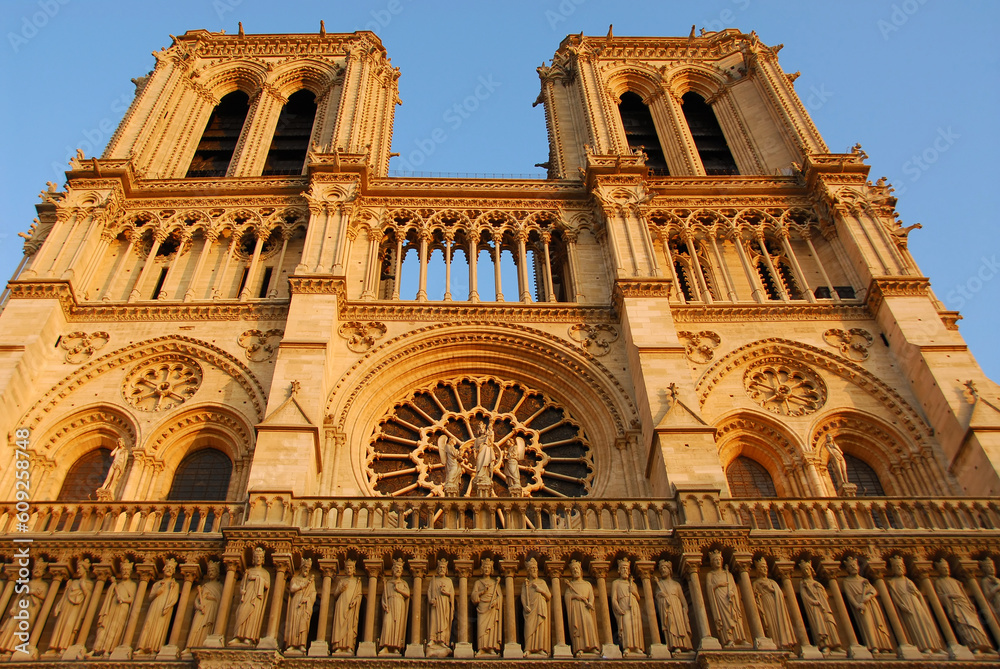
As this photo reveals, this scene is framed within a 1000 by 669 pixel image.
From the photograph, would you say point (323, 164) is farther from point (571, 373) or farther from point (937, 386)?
point (937, 386)

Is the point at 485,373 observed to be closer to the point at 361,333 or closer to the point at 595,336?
the point at 595,336

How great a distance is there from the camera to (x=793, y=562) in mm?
12711

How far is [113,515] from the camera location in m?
13.6

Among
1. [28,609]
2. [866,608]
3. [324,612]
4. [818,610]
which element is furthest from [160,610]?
[866,608]

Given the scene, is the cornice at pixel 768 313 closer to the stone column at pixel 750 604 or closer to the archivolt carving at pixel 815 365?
the archivolt carving at pixel 815 365

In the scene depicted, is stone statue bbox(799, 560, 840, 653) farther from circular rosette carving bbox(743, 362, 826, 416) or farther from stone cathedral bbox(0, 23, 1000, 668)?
circular rosette carving bbox(743, 362, 826, 416)

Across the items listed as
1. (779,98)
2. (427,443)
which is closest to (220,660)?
(427,443)

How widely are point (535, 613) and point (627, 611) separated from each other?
1.17 metres

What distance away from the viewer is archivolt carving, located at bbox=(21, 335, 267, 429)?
643 inches

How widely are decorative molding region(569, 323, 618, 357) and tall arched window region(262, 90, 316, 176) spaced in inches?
411

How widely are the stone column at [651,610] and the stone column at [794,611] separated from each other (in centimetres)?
168

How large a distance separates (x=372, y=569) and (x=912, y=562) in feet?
23.7

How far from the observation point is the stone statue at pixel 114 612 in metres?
11.6

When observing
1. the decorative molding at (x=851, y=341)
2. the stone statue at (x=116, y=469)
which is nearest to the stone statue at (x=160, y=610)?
the stone statue at (x=116, y=469)
